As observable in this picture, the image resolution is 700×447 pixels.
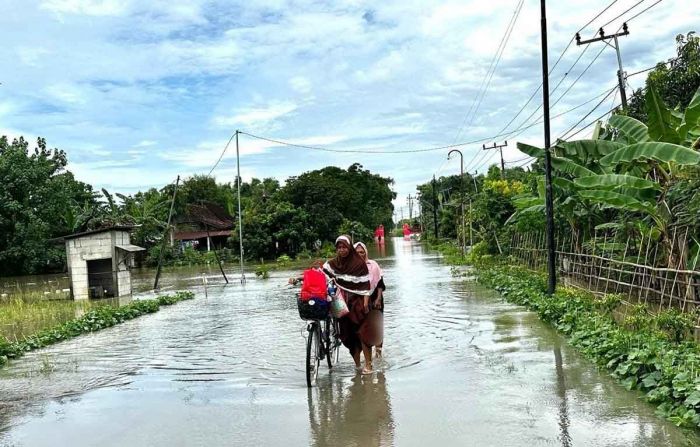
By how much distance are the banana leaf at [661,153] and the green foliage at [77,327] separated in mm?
11013

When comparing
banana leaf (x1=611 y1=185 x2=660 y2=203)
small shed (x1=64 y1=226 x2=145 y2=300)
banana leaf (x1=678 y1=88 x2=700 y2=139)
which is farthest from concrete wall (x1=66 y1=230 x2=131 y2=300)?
banana leaf (x1=678 y1=88 x2=700 y2=139)

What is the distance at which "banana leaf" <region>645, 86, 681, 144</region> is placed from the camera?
37.5 feet

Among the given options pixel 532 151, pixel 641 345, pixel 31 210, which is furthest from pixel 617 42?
pixel 31 210

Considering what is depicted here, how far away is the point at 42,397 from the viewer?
8.09m

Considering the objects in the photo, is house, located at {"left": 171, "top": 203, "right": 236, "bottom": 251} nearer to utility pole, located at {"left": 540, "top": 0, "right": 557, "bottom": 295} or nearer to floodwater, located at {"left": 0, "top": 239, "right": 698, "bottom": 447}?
utility pole, located at {"left": 540, "top": 0, "right": 557, "bottom": 295}

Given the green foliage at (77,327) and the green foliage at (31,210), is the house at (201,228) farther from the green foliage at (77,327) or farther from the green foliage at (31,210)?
the green foliage at (77,327)

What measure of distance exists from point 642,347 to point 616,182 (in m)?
4.94

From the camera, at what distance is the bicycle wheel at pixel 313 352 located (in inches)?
311

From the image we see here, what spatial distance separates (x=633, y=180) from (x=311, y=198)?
4697cm

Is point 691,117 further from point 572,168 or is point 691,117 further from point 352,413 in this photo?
point 352,413

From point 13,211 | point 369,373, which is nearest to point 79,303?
point 369,373

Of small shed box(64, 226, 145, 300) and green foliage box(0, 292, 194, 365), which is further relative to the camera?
small shed box(64, 226, 145, 300)

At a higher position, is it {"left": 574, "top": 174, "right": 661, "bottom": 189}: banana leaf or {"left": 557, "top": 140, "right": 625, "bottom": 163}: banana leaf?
{"left": 557, "top": 140, "right": 625, "bottom": 163}: banana leaf

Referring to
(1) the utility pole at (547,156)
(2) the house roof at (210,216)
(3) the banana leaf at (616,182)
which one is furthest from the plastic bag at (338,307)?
(2) the house roof at (210,216)
